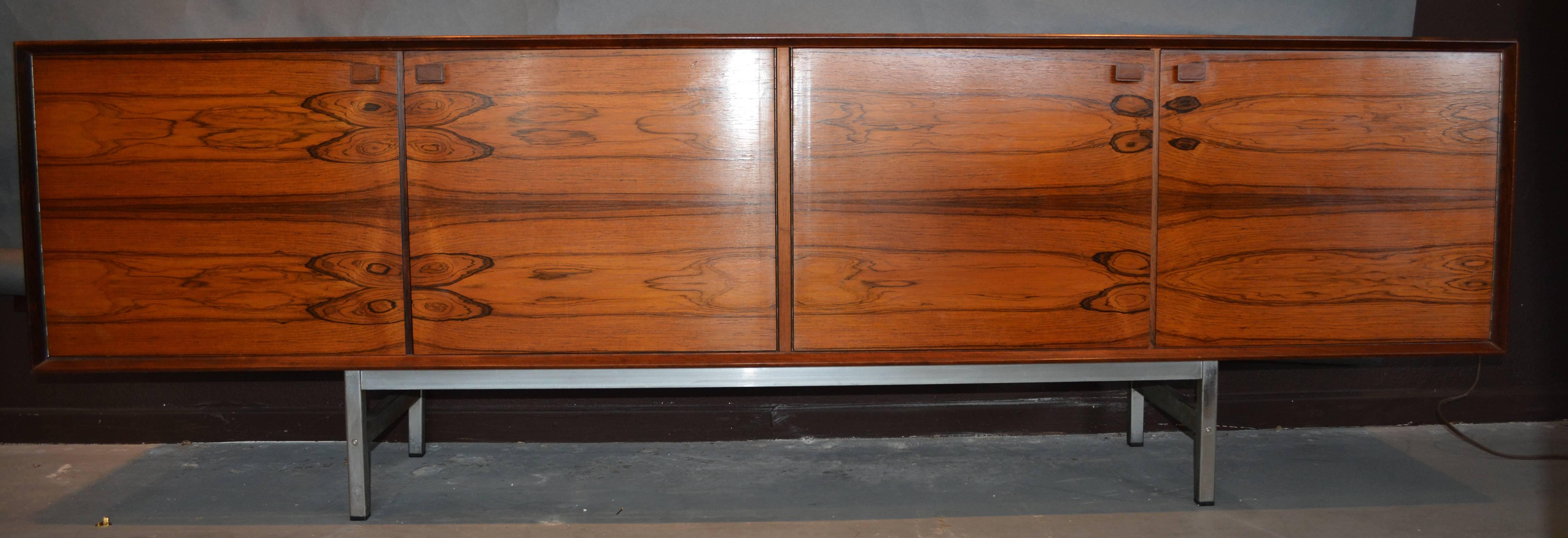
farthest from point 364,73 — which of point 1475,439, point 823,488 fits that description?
point 1475,439

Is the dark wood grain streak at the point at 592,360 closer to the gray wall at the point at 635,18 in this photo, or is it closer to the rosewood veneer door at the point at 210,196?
the rosewood veneer door at the point at 210,196

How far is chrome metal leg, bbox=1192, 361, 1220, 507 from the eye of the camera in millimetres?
1854

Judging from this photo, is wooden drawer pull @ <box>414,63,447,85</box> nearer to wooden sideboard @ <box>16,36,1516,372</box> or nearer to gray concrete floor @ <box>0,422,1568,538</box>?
wooden sideboard @ <box>16,36,1516,372</box>

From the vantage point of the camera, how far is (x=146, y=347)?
172cm

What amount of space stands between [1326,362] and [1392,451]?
1.03ft

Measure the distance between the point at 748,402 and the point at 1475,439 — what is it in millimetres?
2161

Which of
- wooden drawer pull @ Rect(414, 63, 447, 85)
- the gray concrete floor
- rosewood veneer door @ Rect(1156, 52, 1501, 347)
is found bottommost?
the gray concrete floor

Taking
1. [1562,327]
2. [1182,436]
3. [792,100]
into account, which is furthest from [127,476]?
[1562,327]

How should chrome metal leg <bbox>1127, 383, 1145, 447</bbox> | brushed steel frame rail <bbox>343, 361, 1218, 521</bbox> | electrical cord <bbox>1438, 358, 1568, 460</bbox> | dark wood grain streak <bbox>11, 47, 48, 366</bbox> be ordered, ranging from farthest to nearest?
chrome metal leg <bbox>1127, 383, 1145, 447</bbox>, electrical cord <bbox>1438, 358, 1568, 460</bbox>, brushed steel frame rail <bbox>343, 361, 1218, 521</bbox>, dark wood grain streak <bbox>11, 47, 48, 366</bbox>

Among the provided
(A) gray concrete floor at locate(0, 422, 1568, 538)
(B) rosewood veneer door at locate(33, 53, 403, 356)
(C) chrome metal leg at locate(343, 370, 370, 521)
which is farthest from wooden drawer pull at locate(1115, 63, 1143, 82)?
(C) chrome metal leg at locate(343, 370, 370, 521)

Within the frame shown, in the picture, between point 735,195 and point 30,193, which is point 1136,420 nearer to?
point 735,195

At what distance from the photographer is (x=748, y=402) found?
244 centimetres

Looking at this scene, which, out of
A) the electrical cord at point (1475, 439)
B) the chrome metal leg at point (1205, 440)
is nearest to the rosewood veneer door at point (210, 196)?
the chrome metal leg at point (1205, 440)

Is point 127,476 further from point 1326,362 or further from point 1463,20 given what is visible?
point 1463,20
